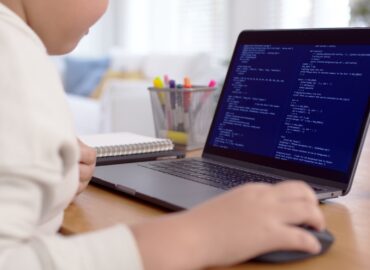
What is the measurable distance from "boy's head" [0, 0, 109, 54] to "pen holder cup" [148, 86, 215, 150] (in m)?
0.59

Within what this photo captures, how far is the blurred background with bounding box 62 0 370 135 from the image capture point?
3095 mm

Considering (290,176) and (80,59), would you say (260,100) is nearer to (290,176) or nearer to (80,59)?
(290,176)

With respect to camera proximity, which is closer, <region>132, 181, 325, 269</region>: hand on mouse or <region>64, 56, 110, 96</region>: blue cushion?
<region>132, 181, 325, 269</region>: hand on mouse

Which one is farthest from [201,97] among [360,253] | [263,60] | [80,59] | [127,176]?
[80,59]

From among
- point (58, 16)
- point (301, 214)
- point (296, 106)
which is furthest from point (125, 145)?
point (301, 214)

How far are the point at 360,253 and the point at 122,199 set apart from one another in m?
0.33

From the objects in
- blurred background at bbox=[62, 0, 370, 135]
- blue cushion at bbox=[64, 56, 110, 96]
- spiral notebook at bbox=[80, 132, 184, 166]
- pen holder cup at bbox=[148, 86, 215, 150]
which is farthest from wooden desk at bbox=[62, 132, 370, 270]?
blue cushion at bbox=[64, 56, 110, 96]

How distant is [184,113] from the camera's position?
1.20 metres

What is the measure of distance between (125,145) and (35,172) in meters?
0.56

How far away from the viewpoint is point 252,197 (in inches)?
19.1

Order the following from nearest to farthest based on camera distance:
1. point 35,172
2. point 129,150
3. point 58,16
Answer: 1. point 35,172
2. point 58,16
3. point 129,150

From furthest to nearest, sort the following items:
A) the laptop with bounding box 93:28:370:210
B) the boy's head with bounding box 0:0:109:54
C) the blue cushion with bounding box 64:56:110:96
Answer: the blue cushion with bounding box 64:56:110:96
the laptop with bounding box 93:28:370:210
the boy's head with bounding box 0:0:109:54

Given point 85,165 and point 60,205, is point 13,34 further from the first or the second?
point 85,165

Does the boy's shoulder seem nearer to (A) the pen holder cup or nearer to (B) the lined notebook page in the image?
(B) the lined notebook page
